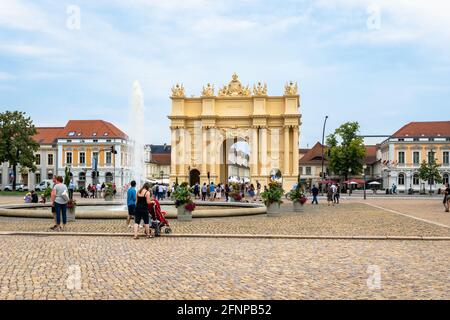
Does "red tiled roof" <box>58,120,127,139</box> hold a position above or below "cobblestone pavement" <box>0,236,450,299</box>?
above

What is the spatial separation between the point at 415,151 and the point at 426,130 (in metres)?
4.38

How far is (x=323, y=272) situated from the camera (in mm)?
10414

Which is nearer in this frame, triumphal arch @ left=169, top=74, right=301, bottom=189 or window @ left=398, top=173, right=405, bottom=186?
triumphal arch @ left=169, top=74, right=301, bottom=189

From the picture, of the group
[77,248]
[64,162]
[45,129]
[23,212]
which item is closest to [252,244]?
[77,248]

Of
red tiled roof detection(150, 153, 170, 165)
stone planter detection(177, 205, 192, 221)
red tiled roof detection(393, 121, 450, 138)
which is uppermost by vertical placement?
red tiled roof detection(393, 121, 450, 138)

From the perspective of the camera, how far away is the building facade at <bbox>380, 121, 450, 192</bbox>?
10081 cm

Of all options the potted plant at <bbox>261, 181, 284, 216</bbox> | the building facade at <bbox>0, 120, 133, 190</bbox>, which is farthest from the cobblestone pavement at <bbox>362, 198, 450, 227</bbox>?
the building facade at <bbox>0, 120, 133, 190</bbox>

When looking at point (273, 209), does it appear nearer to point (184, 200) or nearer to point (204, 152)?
point (184, 200)

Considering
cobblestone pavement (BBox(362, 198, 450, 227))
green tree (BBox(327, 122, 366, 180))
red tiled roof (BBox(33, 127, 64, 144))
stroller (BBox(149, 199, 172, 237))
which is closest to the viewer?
stroller (BBox(149, 199, 172, 237))

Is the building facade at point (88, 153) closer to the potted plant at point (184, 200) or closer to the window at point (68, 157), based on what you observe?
the window at point (68, 157)

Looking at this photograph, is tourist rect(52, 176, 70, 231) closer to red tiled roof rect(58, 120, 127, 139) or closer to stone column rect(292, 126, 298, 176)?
stone column rect(292, 126, 298, 176)

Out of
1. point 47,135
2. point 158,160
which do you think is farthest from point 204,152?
point 158,160
